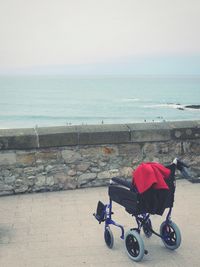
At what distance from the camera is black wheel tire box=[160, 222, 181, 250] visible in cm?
477

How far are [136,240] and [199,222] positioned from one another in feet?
4.97

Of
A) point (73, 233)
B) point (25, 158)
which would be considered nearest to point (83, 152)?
point (25, 158)

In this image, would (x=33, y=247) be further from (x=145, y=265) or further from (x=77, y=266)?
(x=145, y=265)

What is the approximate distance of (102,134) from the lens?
7.20m

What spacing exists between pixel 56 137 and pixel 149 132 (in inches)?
66.4

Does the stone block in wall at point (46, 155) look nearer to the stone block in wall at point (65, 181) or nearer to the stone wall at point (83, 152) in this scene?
the stone wall at point (83, 152)

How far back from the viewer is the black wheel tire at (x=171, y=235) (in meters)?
4.77

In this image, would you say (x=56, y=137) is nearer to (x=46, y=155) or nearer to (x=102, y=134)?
(x=46, y=155)

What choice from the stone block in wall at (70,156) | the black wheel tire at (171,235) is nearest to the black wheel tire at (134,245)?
the black wheel tire at (171,235)

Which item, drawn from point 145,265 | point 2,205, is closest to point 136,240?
point 145,265

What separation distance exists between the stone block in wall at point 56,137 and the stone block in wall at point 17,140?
0.43 feet

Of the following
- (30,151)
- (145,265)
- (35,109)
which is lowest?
(35,109)

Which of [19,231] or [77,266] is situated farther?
[19,231]

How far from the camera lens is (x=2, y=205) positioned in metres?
6.48
